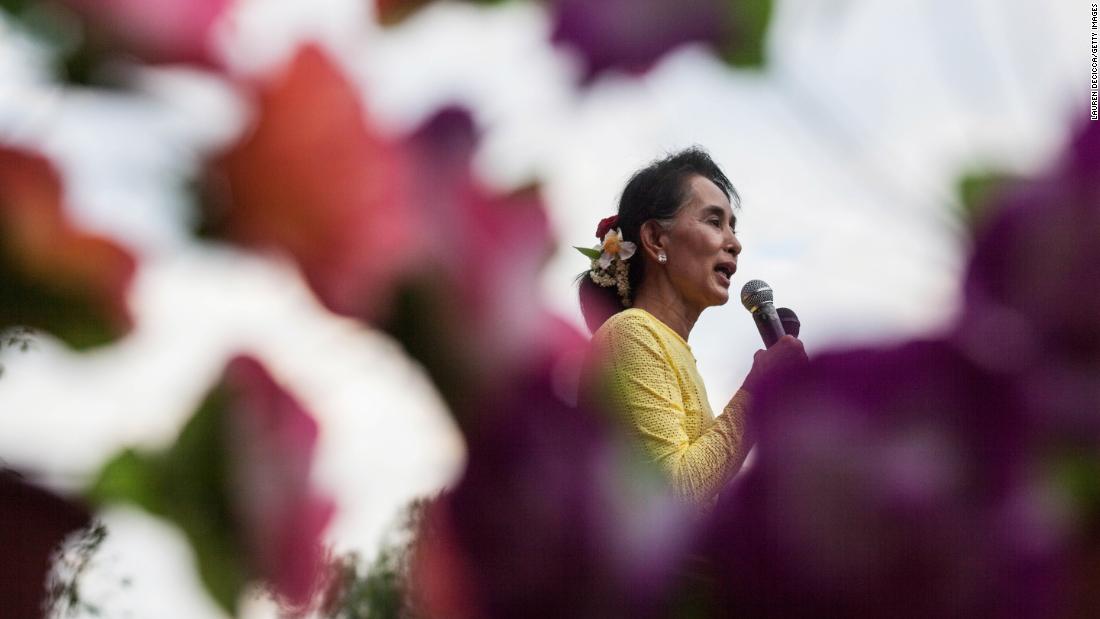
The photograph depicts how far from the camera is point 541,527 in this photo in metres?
0.26

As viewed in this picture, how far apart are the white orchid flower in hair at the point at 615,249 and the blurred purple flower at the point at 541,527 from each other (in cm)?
123

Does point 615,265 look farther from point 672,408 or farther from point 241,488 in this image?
point 241,488

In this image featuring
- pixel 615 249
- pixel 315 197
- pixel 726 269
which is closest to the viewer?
pixel 315 197

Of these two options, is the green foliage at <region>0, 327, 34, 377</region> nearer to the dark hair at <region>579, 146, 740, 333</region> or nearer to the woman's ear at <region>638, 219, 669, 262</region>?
the dark hair at <region>579, 146, 740, 333</region>

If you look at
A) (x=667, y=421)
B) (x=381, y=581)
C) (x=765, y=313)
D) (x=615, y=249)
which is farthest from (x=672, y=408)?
(x=381, y=581)

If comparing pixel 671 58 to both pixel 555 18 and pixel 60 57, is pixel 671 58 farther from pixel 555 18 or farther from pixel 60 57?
pixel 60 57

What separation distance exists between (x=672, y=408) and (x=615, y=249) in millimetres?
531

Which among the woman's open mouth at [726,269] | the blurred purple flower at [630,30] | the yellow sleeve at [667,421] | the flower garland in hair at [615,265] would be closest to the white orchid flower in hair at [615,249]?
the flower garland in hair at [615,265]

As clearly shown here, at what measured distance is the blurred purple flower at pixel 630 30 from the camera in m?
0.28

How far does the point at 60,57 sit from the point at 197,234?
0.17 ft

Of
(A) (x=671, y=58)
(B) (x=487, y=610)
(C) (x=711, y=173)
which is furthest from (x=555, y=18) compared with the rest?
(C) (x=711, y=173)

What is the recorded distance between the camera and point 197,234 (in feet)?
0.81

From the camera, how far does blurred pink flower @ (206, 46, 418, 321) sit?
0.25 m

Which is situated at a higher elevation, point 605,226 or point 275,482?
point 605,226
